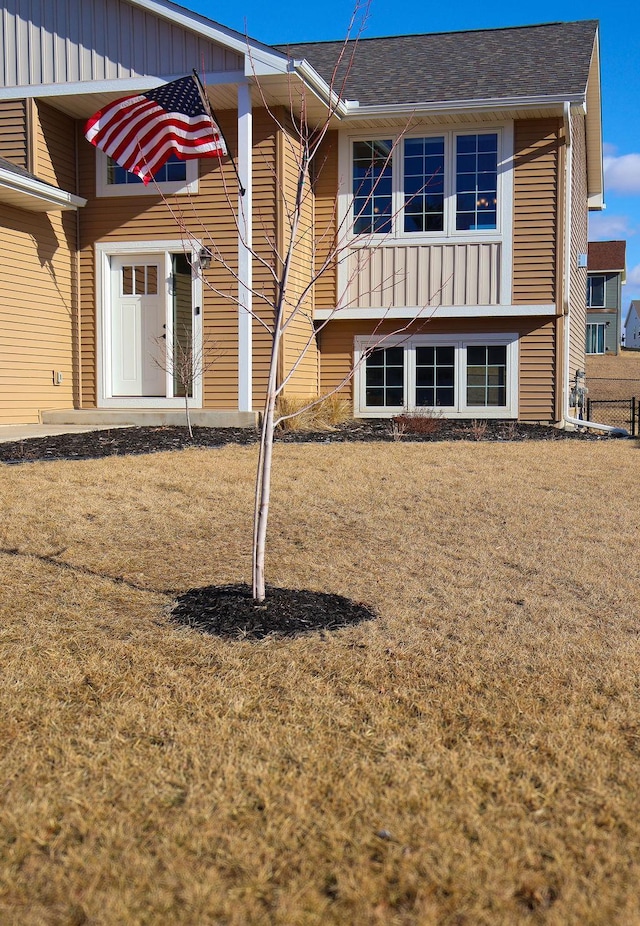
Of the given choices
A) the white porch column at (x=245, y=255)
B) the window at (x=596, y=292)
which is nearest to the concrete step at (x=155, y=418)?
the white porch column at (x=245, y=255)

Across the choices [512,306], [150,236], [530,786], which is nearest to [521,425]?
[512,306]

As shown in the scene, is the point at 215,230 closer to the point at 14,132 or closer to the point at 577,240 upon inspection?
the point at 14,132

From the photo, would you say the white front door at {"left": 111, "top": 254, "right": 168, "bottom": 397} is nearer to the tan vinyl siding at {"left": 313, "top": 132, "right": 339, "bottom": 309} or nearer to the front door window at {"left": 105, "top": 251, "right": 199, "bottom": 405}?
the front door window at {"left": 105, "top": 251, "right": 199, "bottom": 405}

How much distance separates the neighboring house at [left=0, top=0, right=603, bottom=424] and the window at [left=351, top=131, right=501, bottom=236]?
30 millimetres

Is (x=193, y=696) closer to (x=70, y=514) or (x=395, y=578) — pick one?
(x=395, y=578)

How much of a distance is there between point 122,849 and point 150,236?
1104cm

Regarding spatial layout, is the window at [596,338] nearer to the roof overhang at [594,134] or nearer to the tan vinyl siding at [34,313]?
the roof overhang at [594,134]

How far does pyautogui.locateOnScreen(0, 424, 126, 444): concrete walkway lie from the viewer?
1019 centimetres

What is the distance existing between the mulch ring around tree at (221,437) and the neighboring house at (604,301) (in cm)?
3471

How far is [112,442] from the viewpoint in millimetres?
10047

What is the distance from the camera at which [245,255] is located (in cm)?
1159

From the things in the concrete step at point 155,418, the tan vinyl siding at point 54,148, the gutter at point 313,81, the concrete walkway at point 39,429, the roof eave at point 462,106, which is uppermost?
the roof eave at point 462,106

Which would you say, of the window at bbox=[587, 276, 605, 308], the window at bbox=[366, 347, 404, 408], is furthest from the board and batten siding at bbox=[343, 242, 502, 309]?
the window at bbox=[587, 276, 605, 308]

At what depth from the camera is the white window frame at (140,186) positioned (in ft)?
39.6
